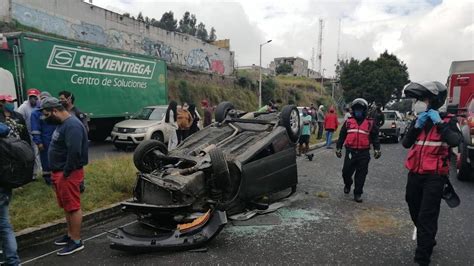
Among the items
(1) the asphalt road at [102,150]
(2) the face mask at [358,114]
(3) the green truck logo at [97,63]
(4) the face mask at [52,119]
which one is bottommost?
(1) the asphalt road at [102,150]

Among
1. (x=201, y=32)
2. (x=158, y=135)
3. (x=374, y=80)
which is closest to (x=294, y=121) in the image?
(x=158, y=135)

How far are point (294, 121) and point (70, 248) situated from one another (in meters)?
3.89

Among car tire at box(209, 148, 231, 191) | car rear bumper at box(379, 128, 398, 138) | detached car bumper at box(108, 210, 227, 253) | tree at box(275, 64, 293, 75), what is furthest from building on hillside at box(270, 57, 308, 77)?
detached car bumper at box(108, 210, 227, 253)

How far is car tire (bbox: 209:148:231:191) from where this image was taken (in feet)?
15.4

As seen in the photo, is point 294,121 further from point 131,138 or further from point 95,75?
point 95,75

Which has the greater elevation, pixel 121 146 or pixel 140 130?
pixel 140 130

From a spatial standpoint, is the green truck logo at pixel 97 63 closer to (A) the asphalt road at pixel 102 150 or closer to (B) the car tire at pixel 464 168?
(A) the asphalt road at pixel 102 150

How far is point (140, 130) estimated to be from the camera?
12.1 meters

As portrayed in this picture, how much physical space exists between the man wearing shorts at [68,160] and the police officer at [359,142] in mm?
4265

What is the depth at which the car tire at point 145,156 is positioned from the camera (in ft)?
17.4

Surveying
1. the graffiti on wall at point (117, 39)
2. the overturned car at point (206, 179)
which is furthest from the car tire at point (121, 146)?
the graffiti on wall at point (117, 39)

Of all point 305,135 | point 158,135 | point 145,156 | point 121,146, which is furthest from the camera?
point 158,135

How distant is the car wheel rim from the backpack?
13.3ft

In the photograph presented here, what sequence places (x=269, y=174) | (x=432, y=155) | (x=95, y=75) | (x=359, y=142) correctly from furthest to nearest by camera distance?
(x=95, y=75) < (x=359, y=142) < (x=269, y=174) < (x=432, y=155)
